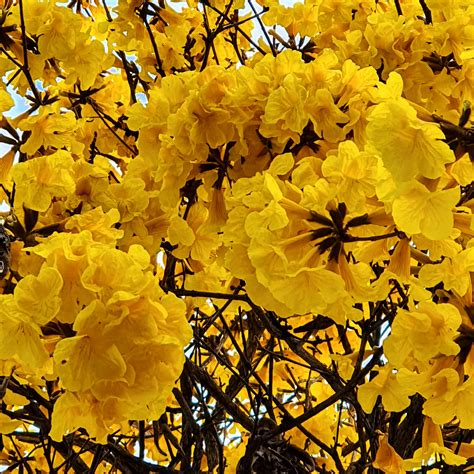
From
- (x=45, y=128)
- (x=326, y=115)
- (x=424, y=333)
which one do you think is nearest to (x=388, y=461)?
(x=424, y=333)

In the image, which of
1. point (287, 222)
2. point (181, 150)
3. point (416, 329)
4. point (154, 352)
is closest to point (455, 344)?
point (416, 329)

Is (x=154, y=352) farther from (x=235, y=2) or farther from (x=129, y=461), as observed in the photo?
(x=235, y=2)

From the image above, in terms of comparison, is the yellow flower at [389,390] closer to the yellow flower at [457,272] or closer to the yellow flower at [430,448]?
the yellow flower at [430,448]

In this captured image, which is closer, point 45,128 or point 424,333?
point 424,333

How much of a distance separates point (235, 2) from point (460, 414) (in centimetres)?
177

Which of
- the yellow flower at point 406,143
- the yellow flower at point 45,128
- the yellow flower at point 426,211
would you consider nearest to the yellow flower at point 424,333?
the yellow flower at point 426,211

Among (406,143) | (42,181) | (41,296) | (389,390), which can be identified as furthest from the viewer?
(42,181)

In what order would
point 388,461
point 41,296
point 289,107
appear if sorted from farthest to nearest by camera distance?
point 388,461 → point 289,107 → point 41,296

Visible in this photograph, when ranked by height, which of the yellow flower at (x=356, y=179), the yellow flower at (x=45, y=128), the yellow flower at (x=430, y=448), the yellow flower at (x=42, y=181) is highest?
the yellow flower at (x=45, y=128)

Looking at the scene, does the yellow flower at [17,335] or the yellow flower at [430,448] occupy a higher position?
the yellow flower at [17,335]

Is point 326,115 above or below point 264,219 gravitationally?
above

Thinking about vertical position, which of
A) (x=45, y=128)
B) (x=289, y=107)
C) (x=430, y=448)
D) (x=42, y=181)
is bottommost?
(x=430, y=448)

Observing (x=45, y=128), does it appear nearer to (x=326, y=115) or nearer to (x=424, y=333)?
(x=326, y=115)

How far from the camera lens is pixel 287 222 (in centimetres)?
125
